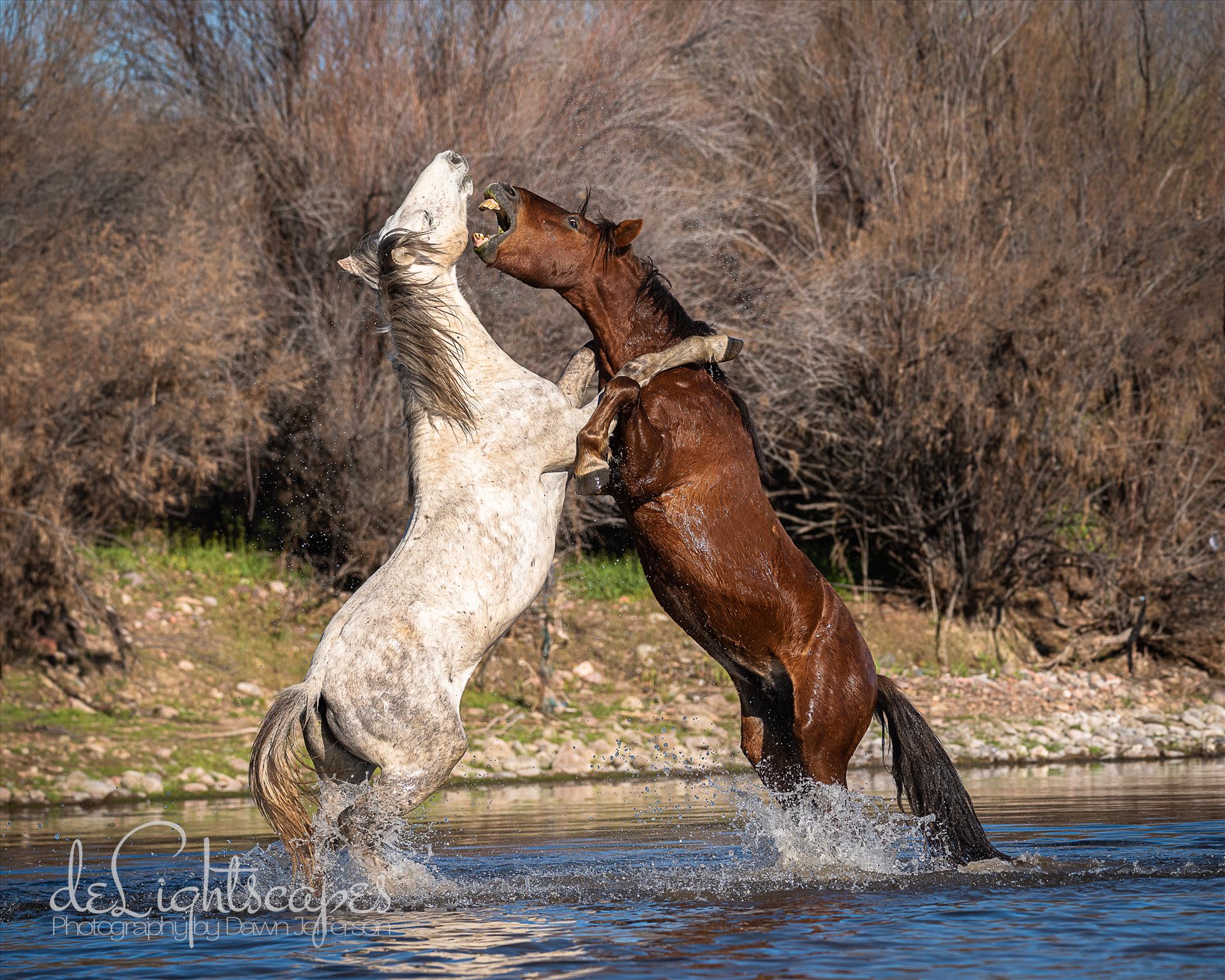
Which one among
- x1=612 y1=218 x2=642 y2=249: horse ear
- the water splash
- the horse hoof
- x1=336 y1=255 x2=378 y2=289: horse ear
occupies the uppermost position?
x1=612 y1=218 x2=642 y2=249: horse ear

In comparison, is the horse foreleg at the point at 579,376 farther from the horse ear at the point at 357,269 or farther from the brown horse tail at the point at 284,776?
the brown horse tail at the point at 284,776

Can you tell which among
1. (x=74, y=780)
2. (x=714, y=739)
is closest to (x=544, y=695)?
(x=714, y=739)

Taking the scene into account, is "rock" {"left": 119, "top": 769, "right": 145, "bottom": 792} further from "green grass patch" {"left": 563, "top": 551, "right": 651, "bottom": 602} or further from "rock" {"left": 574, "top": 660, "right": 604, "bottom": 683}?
"green grass patch" {"left": 563, "top": 551, "right": 651, "bottom": 602}

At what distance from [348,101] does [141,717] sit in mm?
6293

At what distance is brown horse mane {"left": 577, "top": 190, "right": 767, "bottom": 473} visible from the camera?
17.8 feet

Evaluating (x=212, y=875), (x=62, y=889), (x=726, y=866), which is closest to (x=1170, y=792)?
(x=726, y=866)

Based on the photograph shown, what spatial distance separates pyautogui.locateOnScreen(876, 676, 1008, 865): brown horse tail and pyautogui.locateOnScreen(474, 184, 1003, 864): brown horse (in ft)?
0.04

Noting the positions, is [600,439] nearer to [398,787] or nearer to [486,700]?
[398,787]

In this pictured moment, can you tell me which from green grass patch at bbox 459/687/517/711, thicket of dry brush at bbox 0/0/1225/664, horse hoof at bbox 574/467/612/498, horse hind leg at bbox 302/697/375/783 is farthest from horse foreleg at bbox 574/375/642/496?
green grass patch at bbox 459/687/517/711

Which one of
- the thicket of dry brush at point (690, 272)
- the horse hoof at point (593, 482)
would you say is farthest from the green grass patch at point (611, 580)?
the horse hoof at point (593, 482)

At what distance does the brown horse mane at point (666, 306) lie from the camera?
213 inches

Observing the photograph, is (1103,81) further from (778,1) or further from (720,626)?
(720,626)

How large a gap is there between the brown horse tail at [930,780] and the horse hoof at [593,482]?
1.66m

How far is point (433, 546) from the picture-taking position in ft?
16.5
